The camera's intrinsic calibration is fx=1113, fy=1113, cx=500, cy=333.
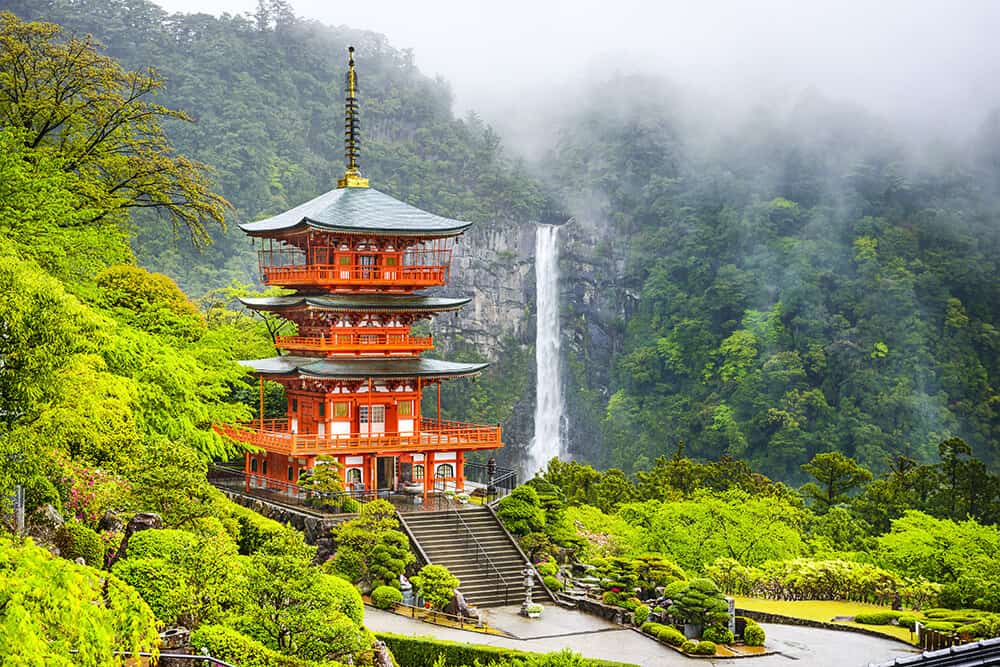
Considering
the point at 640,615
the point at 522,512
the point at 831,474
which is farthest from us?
the point at 831,474

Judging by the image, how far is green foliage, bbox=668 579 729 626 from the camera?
849 inches

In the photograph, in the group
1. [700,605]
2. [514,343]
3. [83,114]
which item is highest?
[83,114]

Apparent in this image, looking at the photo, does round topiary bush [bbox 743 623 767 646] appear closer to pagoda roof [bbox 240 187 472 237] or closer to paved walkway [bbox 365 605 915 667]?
paved walkway [bbox 365 605 915 667]

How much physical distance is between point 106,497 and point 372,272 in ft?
41.9

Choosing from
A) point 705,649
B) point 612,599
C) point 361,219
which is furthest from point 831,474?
point 361,219

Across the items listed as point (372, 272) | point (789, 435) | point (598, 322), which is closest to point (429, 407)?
point (598, 322)

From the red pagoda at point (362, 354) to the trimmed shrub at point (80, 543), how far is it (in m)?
10.7

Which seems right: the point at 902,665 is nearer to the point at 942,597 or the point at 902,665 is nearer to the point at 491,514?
the point at 942,597

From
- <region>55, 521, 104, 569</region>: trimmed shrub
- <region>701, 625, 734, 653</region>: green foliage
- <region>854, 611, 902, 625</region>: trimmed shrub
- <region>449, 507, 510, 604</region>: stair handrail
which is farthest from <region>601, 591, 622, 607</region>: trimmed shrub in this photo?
<region>55, 521, 104, 569</region>: trimmed shrub

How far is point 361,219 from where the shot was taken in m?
29.1

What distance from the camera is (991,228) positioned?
6550 cm

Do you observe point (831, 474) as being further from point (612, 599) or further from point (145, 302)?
point (145, 302)

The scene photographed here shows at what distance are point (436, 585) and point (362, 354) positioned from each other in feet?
28.1

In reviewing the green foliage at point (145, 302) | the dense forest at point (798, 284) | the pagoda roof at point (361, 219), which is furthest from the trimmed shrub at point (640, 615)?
the dense forest at point (798, 284)
